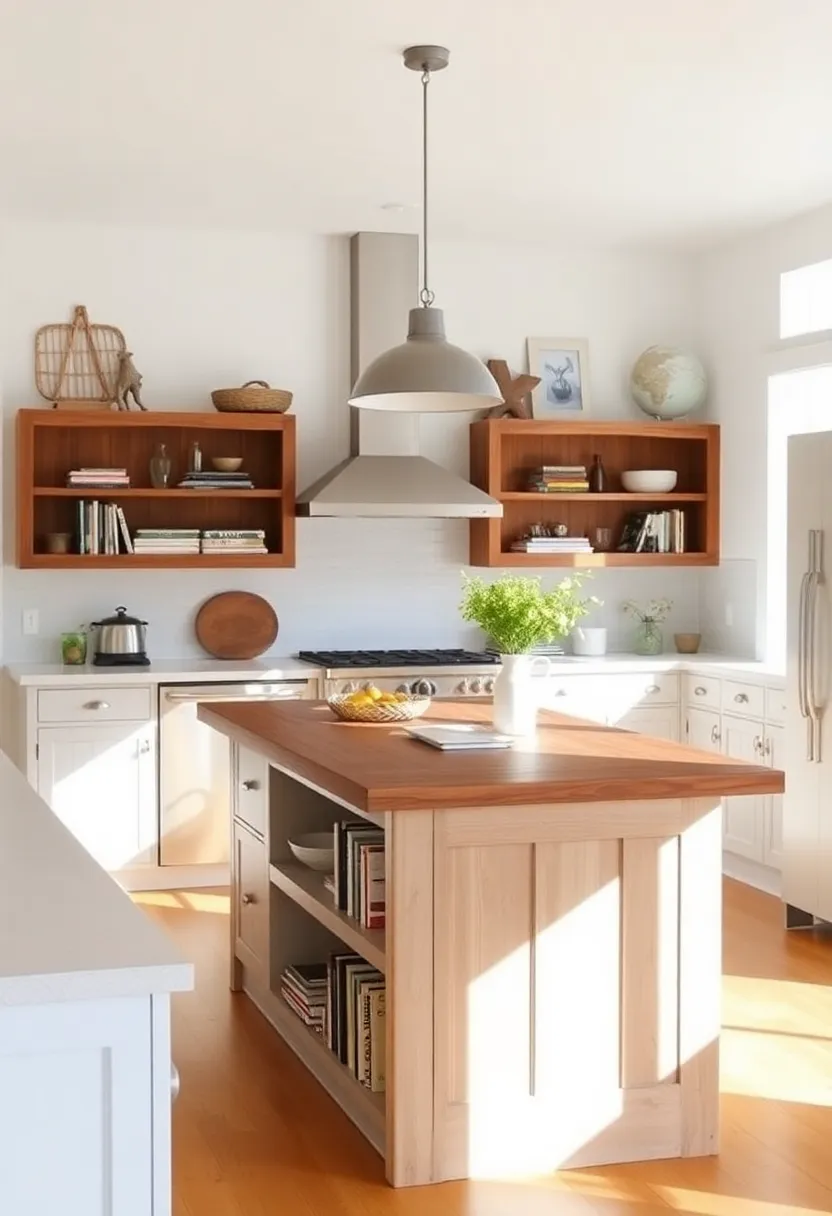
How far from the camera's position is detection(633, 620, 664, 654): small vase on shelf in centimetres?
719

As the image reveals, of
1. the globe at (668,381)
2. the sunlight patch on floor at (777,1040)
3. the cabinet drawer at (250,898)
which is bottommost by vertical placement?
the sunlight patch on floor at (777,1040)

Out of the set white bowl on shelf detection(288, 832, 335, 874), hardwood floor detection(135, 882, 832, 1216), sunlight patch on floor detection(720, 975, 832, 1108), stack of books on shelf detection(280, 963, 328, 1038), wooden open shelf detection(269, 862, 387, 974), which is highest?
white bowl on shelf detection(288, 832, 335, 874)

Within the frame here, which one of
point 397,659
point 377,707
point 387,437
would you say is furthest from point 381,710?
point 387,437

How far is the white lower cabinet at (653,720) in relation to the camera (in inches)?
264

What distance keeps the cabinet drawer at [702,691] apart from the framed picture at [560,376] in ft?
4.60

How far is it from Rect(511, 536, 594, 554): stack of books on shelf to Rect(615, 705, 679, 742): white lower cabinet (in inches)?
31.4

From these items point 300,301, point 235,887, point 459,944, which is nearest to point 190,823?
point 235,887

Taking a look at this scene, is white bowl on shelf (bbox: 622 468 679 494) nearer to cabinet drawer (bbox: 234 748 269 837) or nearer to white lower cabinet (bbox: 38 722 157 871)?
white lower cabinet (bbox: 38 722 157 871)

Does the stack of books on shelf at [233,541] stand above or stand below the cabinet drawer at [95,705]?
above

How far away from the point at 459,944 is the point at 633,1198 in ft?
2.13

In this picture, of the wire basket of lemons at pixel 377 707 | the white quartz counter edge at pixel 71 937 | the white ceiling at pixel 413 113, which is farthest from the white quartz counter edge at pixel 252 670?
the white quartz counter edge at pixel 71 937

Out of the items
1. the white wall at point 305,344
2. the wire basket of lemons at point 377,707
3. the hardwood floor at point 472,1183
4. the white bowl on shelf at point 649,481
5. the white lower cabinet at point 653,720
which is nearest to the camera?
the hardwood floor at point 472,1183

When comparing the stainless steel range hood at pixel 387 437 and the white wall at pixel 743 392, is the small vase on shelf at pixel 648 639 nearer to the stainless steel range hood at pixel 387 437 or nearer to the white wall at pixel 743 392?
A: the white wall at pixel 743 392

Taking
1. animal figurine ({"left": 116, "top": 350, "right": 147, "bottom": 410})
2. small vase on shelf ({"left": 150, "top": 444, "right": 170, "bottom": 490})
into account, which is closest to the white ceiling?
animal figurine ({"left": 116, "top": 350, "right": 147, "bottom": 410})
